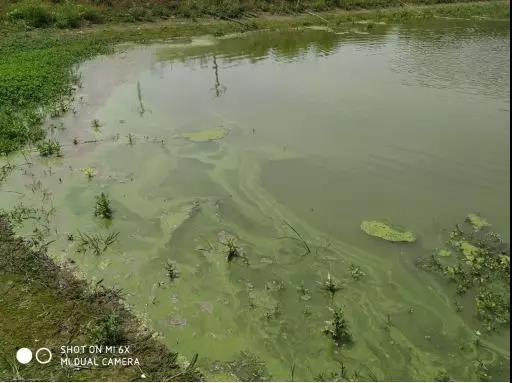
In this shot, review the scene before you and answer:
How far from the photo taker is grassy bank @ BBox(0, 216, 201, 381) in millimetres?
4668

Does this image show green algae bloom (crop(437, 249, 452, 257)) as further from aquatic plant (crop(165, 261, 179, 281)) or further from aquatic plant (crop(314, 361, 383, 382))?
aquatic plant (crop(165, 261, 179, 281))

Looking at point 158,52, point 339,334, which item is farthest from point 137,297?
point 158,52

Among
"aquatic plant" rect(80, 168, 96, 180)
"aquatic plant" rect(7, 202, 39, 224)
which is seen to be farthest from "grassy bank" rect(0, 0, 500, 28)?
"aquatic plant" rect(7, 202, 39, 224)

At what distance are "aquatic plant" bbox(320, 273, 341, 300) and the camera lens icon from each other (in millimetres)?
3387

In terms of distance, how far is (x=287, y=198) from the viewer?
7.78 metres

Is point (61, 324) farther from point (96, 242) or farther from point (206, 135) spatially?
point (206, 135)

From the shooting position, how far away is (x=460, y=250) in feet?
20.9

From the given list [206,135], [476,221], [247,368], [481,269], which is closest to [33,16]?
[206,135]

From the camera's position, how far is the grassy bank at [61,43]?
A: 1125 cm

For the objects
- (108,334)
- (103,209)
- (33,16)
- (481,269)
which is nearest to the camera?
(108,334)

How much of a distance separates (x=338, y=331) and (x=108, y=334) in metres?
2.64

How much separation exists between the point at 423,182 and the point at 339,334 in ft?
13.7

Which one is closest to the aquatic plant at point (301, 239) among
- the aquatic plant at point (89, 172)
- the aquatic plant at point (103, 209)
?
the aquatic plant at point (103, 209)

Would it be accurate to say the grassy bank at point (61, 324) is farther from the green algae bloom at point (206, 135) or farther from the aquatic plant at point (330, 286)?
the green algae bloom at point (206, 135)
